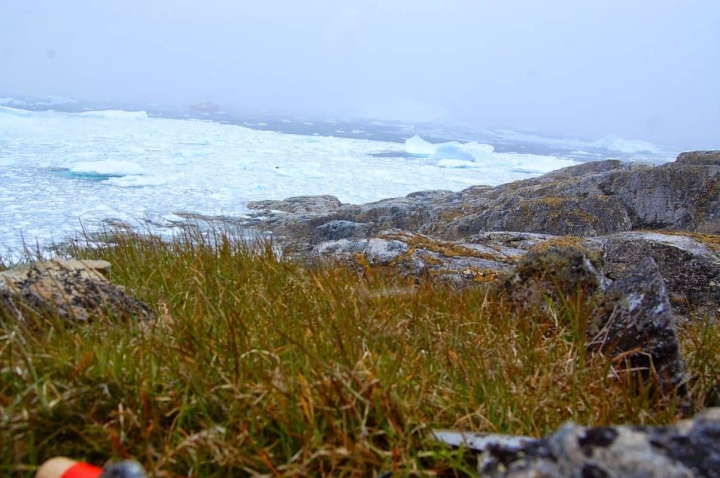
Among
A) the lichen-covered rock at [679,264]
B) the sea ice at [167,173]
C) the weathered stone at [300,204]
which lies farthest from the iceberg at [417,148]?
the lichen-covered rock at [679,264]

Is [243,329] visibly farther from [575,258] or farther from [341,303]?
[575,258]

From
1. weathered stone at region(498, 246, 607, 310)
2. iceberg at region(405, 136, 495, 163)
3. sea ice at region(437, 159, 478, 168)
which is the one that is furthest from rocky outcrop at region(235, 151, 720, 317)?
iceberg at region(405, 136, 495, 163)

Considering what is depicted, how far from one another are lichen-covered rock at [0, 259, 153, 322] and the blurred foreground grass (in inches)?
3.8

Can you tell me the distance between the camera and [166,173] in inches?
1103

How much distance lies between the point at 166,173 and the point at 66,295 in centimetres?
2724

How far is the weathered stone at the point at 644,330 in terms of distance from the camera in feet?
7.61

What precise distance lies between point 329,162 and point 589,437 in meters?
37.8

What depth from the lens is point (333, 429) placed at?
174 cm

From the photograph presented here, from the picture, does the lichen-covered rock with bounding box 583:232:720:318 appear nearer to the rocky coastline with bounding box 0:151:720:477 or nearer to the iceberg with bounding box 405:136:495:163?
the rocky coastline with bounding box 0:151:720:477

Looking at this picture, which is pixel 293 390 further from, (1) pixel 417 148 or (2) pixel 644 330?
(1) pixel 417 148

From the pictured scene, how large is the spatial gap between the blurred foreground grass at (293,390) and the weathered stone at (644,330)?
0.11 metres

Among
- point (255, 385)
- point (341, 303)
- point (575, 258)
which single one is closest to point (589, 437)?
point (255, 385)

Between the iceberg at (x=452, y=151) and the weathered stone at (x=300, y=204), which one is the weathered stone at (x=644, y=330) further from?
the iceberg at (x=452, y=151)

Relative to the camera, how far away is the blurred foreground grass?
5.58 ft
